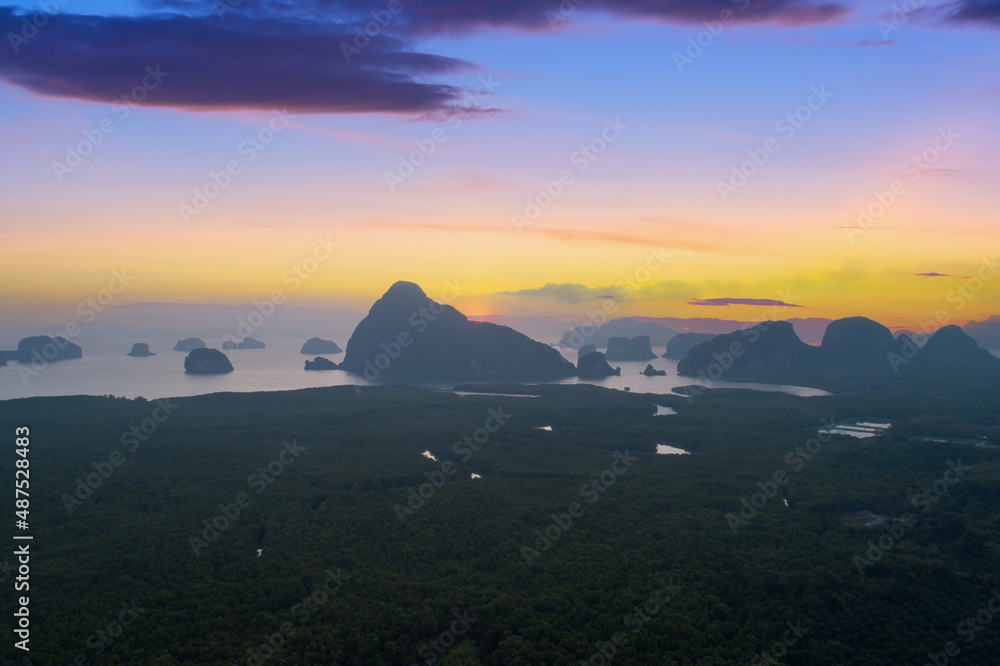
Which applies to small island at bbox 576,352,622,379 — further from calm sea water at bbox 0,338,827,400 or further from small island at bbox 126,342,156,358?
small island at bbox 126,342,156,358

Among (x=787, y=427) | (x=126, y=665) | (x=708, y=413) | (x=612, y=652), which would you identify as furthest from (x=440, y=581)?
(x=708, y=413)

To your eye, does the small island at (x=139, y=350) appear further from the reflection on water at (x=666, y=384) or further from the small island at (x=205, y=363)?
the reflection on water at (x=666, y=384)

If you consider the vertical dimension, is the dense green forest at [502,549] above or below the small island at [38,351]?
below

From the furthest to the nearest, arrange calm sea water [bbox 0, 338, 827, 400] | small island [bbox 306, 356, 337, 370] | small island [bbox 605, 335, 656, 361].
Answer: small island [bbox 605, 335, 656, 361] < small island [bbox 306, 356, 337, 370] < calm sea water [bbox 0, 338, 827, 400]

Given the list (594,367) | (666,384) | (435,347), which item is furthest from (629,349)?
(435,347)

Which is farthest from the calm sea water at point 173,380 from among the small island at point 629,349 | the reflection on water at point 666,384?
the small island at point 629,349

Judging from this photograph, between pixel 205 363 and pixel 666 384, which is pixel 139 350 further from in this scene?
pixel 666 384

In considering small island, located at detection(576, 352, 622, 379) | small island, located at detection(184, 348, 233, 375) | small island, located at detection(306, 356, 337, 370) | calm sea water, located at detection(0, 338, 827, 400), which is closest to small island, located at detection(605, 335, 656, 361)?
calm sea water, located at detection(0, 338, 827, 400)
